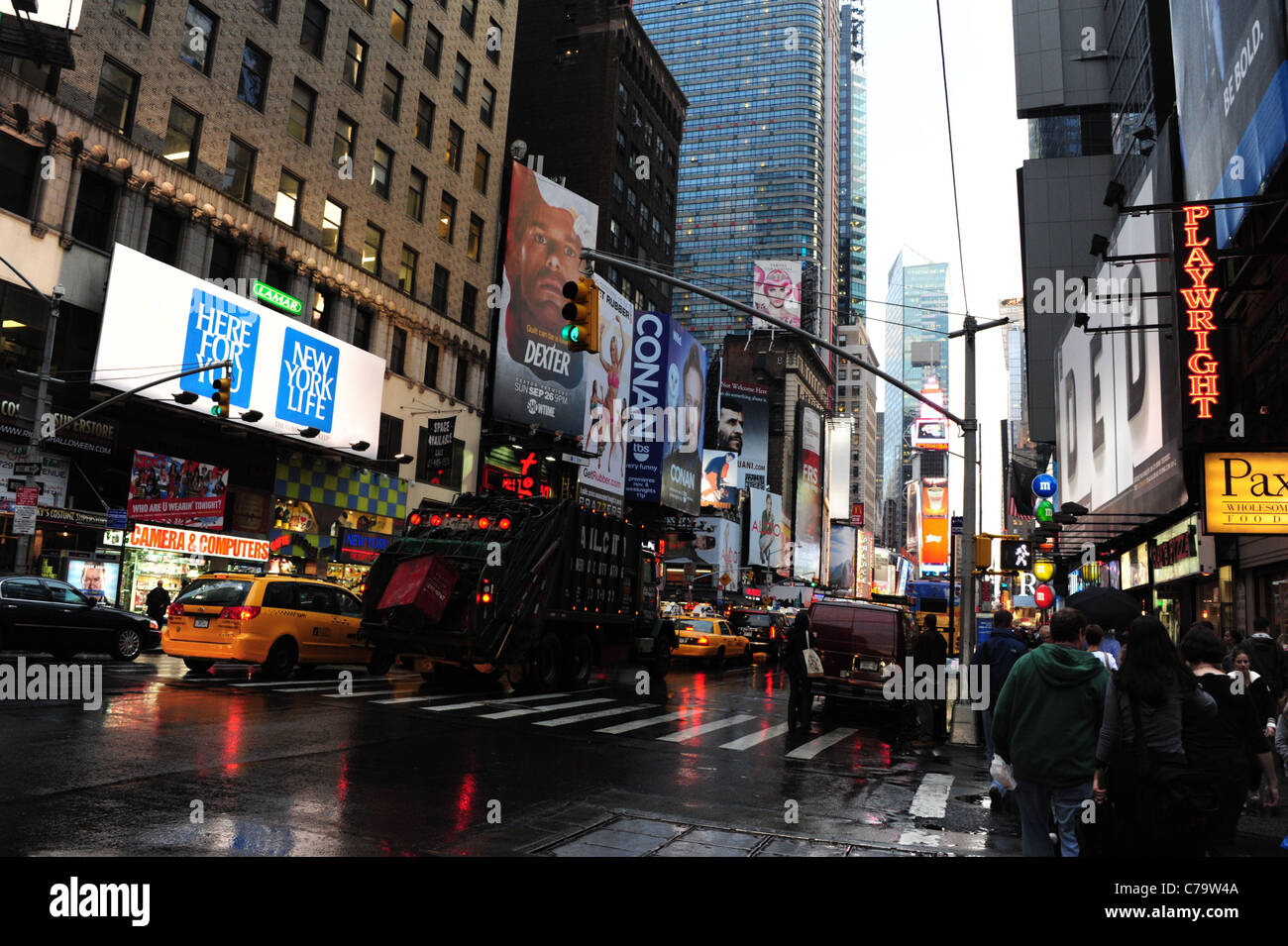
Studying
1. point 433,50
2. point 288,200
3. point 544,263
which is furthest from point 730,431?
point 288,200

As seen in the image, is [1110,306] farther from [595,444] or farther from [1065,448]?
[595,444]

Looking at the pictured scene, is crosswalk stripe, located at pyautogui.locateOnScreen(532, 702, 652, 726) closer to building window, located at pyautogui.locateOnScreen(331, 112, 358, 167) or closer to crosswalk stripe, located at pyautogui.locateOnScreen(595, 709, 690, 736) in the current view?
crosswalk stripe, located at pyautogui.locateOnScreen(595, 709, 690, 736)

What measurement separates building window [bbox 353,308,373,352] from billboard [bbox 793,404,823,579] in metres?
93.1

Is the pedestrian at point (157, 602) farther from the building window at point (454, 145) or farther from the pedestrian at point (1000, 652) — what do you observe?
the building window at point (454, 145)

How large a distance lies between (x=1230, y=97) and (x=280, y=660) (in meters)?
20.6

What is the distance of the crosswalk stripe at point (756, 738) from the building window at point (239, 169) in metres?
23.3

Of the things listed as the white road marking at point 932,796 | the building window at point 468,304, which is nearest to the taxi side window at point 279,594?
the white road marking at point 932,796

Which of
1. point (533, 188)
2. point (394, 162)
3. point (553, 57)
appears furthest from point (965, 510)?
point (553, 57)

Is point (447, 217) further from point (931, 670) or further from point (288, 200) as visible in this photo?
point (931, 670)

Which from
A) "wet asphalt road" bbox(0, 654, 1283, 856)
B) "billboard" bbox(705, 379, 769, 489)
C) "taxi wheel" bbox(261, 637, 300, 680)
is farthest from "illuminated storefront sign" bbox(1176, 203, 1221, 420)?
"billboard" bbox(705, 379, 769, 489)

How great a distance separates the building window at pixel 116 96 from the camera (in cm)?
2341

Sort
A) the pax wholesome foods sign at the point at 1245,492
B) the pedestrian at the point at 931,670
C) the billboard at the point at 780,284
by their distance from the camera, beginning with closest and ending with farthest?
the pedestrian at the point at 931,670 → the pax wholesome foods sign at the point at 1245,492 → the billboard at the point at 780,284

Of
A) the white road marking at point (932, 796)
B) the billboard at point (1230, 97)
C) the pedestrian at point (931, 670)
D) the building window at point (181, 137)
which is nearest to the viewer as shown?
the white road marking at point (932, 796)
